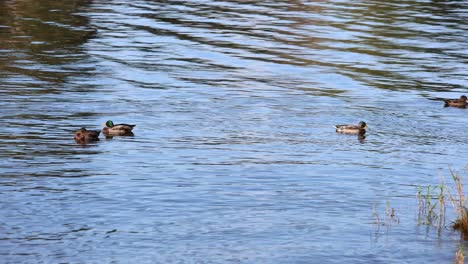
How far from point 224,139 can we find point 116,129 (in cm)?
259

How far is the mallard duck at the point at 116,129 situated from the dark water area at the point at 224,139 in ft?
1.44

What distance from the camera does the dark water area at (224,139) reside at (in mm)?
18453

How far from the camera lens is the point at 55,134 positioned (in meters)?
26.9

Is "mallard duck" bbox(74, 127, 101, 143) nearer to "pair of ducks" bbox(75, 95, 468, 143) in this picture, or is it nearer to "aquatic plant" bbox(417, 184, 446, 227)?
"pair of ducks" bbox(75, 95, 468, 143)

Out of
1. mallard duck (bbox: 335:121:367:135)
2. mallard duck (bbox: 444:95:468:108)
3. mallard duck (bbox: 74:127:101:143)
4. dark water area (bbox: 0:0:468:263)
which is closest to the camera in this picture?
dark water area (bbox: 0:0:468:263)

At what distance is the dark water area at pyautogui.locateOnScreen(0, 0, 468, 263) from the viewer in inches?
727

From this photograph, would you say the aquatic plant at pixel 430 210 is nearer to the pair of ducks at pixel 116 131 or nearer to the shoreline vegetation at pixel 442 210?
the shoreline vegetation at pixel 442 210

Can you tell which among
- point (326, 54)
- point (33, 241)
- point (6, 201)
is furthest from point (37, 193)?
point (326, 54)

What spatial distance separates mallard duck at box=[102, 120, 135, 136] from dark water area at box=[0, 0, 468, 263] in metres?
0.44

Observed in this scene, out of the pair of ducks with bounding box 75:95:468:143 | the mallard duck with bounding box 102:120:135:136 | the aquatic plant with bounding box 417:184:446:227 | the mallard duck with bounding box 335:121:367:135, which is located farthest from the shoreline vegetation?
the mallard duck with bounding box 102:120:135:136

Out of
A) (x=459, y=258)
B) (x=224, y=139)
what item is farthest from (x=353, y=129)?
(x=459, y=258)

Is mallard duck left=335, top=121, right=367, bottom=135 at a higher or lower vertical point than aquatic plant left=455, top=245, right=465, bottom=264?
lower

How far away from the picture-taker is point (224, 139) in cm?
2703

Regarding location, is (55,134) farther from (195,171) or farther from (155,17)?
(155,17)
